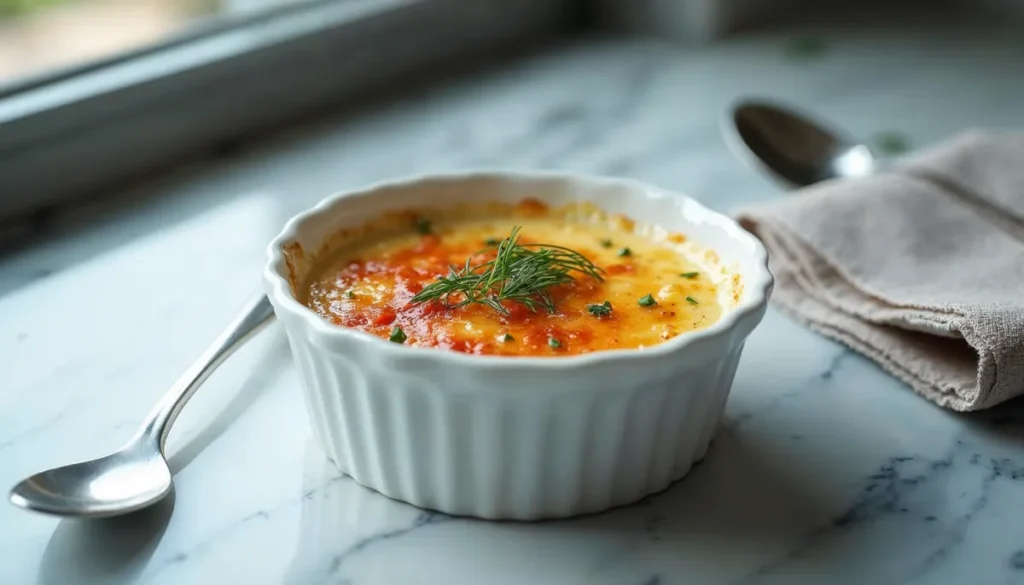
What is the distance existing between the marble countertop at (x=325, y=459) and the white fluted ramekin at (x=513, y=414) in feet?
0.11

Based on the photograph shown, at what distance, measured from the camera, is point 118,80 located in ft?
6.10

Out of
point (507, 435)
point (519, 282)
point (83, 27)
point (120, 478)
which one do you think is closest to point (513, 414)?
point (507, 435)

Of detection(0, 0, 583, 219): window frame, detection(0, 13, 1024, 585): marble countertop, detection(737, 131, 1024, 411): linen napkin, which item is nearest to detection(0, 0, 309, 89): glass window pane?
detection(0, 0, 583, 219): window frame

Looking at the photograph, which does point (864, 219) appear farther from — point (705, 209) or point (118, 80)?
point (118, 80)

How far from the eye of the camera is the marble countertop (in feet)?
3.51

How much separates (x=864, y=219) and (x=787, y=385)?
32cm

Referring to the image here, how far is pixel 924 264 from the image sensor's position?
4.84 feet

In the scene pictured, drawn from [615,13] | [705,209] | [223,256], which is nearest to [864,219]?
[705,209]

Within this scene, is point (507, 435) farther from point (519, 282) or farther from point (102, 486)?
point (102, 486)

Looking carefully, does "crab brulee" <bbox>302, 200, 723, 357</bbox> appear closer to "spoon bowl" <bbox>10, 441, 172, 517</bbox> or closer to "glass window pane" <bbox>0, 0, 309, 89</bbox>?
"spoon bowl" <bbox>10, 441, 172, 517</bbox>

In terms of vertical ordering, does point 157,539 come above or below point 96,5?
below

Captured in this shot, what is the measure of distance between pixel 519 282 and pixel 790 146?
918 mm

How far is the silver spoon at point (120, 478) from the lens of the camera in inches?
41.2

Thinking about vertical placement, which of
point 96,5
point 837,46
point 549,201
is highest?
point 96,5
